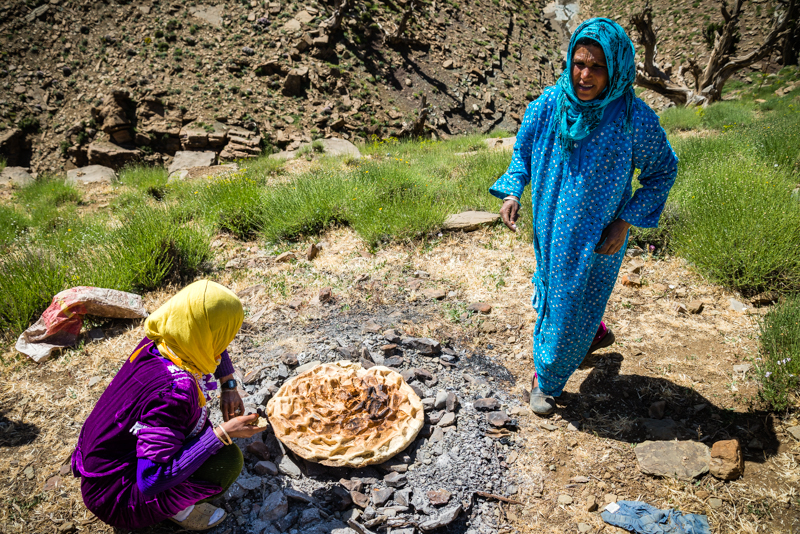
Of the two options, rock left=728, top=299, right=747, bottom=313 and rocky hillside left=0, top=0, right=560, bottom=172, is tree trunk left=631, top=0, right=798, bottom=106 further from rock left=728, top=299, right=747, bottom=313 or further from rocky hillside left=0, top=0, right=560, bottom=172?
rock left=728, top=299, right=747, bottom=313

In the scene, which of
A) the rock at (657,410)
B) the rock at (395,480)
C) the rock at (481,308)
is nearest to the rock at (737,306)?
the rock at (657,410)

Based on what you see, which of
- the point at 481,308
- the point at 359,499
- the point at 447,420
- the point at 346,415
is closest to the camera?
the point at 359,499

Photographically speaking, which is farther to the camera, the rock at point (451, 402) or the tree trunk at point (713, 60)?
the tree trunk at point (713, 60)

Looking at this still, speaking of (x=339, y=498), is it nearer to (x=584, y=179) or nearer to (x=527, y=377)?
(x=527, y=377)

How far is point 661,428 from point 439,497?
4.09ft

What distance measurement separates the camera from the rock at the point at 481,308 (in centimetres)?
330

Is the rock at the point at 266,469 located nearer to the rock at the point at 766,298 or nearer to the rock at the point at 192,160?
the rock at the point at 766,298

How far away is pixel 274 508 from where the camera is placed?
1.87m

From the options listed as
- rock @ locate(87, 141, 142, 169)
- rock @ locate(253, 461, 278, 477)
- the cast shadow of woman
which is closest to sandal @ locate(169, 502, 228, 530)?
rock @ locate(253, 461, 278, 477)

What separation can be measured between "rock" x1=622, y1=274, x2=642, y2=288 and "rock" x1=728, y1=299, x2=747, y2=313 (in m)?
0.60

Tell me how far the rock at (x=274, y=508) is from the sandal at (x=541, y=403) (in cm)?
134

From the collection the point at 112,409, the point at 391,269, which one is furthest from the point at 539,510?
the point at 391,269

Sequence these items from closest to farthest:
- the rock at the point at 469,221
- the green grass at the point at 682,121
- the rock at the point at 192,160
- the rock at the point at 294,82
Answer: the rock at the point at 469,221 → the green grass at the point at 682,121 → the rock at the point at 192,160 → the rock at the point at 294,82

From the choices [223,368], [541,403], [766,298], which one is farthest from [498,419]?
[766,298]
